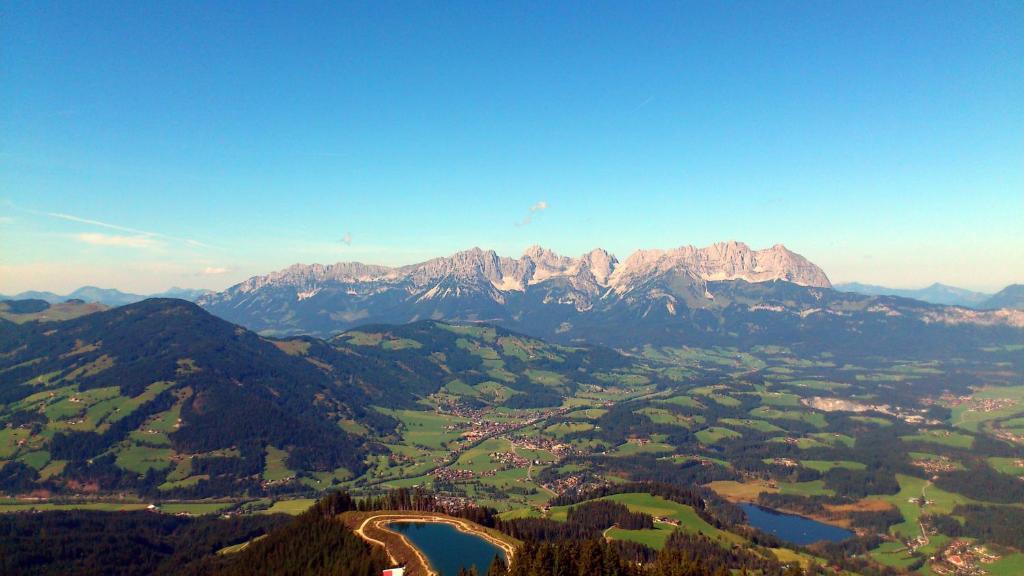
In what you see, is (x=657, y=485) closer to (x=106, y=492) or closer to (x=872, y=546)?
(x=872, y=546)

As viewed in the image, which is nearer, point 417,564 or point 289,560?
point 417,564

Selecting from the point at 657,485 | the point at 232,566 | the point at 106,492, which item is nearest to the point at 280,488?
the point at 106,492

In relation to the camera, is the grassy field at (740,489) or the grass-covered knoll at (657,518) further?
the grassy field at (740,489)

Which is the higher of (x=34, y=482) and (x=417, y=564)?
(x=417, y=564)

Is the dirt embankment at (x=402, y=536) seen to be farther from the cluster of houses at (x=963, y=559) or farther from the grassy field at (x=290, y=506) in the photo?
the cluster of houses at (x=963, y=559)

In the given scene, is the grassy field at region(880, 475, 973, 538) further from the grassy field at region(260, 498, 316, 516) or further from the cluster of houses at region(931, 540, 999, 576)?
the grassy field at region(260, 498, 316, 516)

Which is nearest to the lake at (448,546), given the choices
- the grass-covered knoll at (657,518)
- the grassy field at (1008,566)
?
the grass-covered knoll at (657,518)

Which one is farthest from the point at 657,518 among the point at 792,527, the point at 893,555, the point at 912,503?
the point at 912,503
